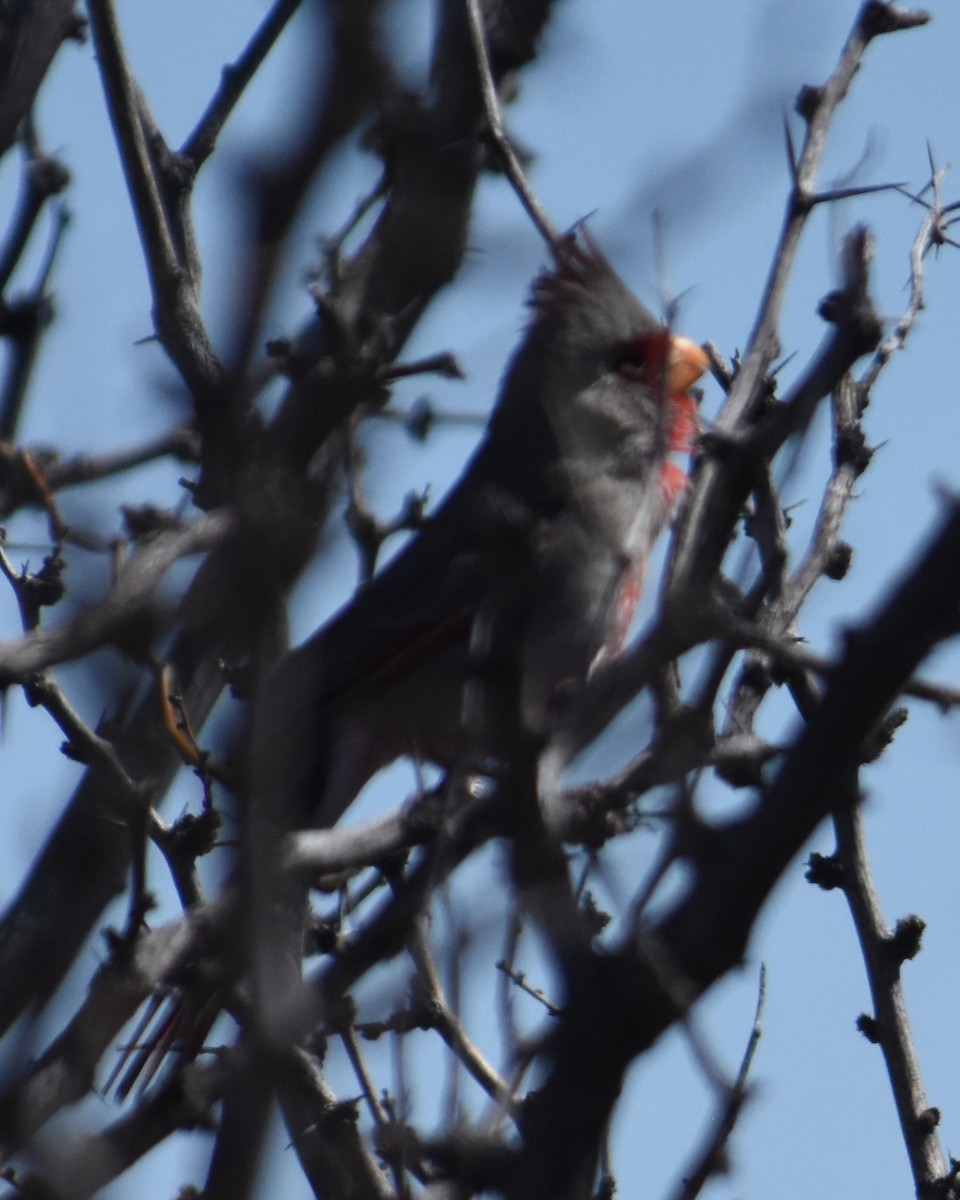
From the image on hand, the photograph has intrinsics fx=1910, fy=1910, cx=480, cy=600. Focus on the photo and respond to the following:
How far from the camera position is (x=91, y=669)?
2264 millimetres

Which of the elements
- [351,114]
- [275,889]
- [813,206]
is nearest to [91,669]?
[275,889]

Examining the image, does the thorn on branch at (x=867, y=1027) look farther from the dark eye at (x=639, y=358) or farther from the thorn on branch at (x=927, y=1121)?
the dark eye at (x=639, y=358)

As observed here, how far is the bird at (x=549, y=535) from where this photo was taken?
4965 mm

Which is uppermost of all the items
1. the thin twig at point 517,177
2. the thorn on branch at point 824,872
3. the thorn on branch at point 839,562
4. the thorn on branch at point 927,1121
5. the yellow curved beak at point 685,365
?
the yellow curved beak at point 685,365

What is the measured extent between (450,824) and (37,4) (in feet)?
8.93

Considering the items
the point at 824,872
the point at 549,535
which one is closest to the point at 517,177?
the point at 549,535

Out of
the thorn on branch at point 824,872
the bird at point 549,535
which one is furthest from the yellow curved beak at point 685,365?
the thorn on branch at point 824,872

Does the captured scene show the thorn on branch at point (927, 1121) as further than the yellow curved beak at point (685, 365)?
No

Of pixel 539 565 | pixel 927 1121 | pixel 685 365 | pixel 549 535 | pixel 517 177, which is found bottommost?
pixel 927 1121

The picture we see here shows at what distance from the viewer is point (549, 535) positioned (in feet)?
13.1

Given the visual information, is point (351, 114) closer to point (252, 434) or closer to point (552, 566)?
point (252, 434)

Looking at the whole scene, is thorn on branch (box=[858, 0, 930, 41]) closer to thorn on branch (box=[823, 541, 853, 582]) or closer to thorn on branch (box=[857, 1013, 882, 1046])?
thorn on branch (box=[823, 541, 853, 582])

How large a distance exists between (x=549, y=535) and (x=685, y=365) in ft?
7.81

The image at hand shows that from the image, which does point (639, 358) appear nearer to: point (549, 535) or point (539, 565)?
point (549, 535)
